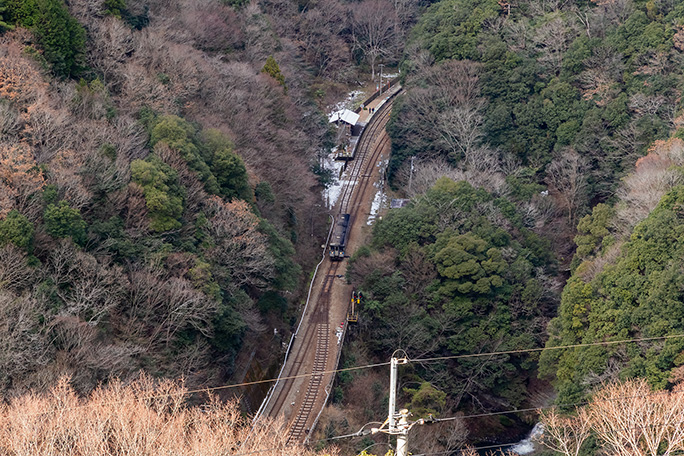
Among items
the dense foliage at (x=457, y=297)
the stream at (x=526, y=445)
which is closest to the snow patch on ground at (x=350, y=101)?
the dense foliage at (x=457, y=297)

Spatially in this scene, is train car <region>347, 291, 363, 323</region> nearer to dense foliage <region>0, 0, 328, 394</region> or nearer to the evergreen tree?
dense foliage <region>0, 0, 328, 394</region>

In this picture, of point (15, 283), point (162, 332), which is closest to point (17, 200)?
point (15, 283)

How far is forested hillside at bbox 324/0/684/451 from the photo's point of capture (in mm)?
32219

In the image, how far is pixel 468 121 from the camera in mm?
50125

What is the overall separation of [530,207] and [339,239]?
38.3ft

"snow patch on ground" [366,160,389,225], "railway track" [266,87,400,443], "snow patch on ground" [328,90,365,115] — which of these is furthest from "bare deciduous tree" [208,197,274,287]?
"snow patch on ground" [328,90,365,115]

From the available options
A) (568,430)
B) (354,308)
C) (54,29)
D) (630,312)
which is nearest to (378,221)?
(354,308)

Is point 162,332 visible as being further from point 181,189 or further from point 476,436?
point 476,436

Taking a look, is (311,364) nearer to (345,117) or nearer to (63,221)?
(63,221)

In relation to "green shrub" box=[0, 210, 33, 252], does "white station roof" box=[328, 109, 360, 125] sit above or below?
above

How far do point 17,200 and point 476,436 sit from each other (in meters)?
23.4

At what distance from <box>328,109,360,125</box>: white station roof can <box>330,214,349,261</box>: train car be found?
10.4 m

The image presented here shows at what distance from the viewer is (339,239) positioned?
4719 cm

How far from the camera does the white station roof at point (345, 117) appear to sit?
188ft
